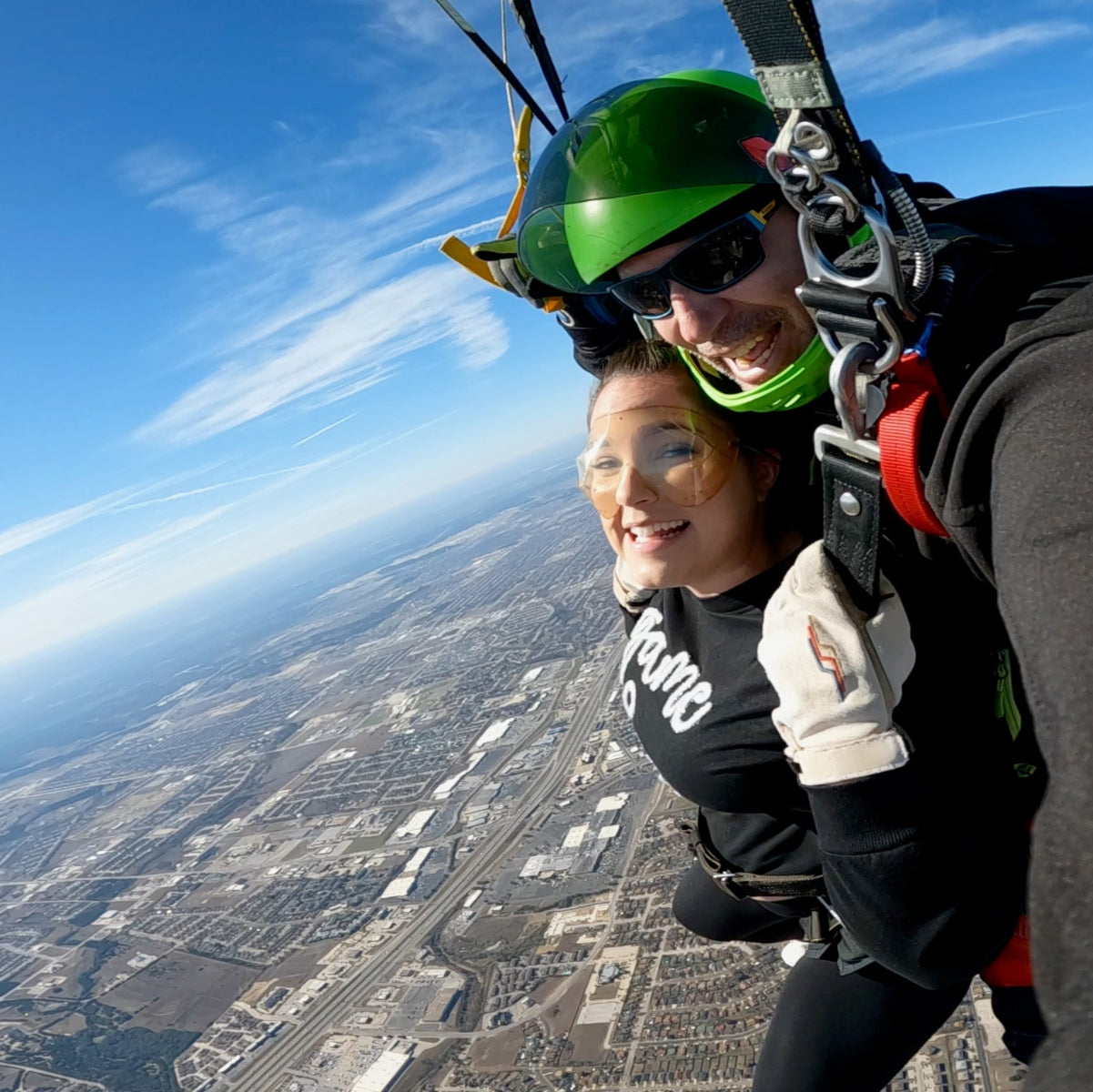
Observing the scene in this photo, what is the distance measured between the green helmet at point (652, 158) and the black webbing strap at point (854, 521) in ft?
1.98

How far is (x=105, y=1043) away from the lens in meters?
23.9

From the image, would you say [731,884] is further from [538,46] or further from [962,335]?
[538,46]

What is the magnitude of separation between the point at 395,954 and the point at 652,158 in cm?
2562

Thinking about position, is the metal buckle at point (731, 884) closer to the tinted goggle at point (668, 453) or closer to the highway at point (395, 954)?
the tinted goggle at point (668, 453)

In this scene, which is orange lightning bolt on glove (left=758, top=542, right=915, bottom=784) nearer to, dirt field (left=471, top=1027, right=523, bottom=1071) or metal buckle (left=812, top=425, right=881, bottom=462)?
metal buckle (left=812, top=425, right=881, bottom=462)

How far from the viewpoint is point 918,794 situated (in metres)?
1.17

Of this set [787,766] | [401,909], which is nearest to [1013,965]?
[787,766]

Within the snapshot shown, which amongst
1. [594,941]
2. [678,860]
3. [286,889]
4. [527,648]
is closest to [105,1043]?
[286,889]

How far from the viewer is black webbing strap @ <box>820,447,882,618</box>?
106cm

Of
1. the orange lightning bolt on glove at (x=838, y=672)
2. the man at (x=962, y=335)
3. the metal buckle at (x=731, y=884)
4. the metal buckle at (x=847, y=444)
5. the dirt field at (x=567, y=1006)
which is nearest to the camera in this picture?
the man at (x=962, y=335)

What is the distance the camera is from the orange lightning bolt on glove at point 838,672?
1152mm

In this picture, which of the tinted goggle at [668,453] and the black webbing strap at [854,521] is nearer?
the black webbing strap at [854,521]

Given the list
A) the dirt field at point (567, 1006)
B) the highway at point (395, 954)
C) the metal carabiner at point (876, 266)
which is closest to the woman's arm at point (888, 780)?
the metal carabiner at point (876, 266)

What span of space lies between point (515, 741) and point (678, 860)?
14823 millimetres
